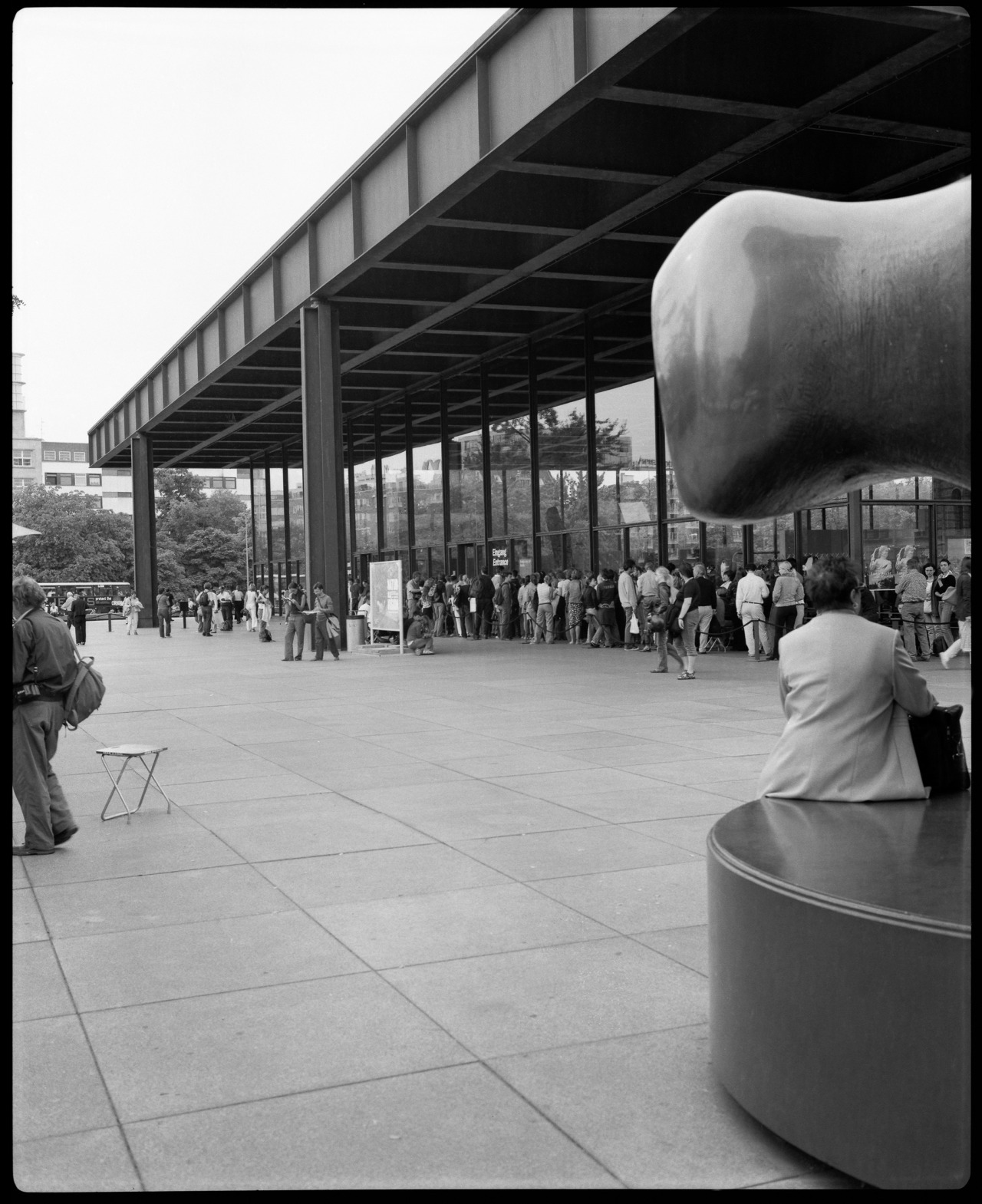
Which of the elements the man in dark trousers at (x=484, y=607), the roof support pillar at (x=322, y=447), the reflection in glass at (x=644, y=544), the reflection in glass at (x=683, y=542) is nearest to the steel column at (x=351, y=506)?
the man in dark trousers at (x=484, y=607)

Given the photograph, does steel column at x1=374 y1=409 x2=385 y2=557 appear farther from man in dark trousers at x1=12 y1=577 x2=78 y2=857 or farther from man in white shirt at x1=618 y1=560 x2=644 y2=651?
man in dark trousers at x1=12 y1=577 x2=78 y2=857

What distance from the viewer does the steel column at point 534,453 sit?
29.5m

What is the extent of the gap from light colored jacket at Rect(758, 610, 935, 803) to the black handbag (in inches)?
3.1

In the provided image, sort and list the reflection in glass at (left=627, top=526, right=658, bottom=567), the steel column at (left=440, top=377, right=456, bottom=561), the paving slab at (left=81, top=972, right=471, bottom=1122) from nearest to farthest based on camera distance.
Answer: the paving slab at (left=81, top=972, right=471, bottom=1122) → the reflection in glass at (left=627, top=526, right=658, bottom=567) → the steel column at (left=440, top=377, right=456, bottom=561)

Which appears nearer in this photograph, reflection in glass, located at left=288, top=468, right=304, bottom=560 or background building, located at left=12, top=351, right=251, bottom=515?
reflection in glass, located at left=288, top=468, right=304, bottom=560

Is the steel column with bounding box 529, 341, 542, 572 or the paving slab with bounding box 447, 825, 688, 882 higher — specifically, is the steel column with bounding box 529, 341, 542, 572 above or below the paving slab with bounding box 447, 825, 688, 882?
above

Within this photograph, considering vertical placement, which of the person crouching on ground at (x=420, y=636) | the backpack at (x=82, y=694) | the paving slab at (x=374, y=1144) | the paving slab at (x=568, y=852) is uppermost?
the backpack at (x=82, y=694)

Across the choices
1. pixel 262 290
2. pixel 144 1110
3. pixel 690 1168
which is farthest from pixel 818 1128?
pixel 262 290

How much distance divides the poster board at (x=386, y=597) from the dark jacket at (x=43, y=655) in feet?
51.1

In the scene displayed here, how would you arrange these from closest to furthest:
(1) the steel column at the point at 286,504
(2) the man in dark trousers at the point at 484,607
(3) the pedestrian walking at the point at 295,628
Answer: (3) the pedestrian walking at the point at 295,628, (2) the man in dark trousers at the point at 484,607, (1) the steel column at the point at 286,504

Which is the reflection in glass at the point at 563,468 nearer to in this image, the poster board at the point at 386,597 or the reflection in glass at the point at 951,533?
the poster board at the point at 386,597

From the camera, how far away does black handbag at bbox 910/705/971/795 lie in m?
4.29

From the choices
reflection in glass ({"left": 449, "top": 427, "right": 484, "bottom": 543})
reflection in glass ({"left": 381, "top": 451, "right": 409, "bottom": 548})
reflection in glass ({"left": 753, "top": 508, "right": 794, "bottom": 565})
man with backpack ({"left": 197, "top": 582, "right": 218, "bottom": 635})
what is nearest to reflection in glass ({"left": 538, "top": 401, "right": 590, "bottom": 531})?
reflection in glass ({"left": 449, "top": 427, "right": 484, "bottom": 543})

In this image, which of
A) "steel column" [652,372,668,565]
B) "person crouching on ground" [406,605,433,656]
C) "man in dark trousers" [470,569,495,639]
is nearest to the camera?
"person crouching on ground" [406,605,433,656]
